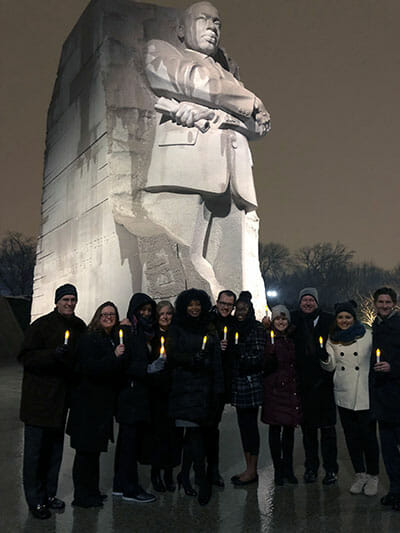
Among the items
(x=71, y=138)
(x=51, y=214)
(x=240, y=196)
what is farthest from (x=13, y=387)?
(x=240, y=196)

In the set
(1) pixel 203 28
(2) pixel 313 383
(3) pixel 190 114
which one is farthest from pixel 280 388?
(1) pixel 203 28

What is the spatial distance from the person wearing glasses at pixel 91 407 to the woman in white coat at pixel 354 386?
1659 mm

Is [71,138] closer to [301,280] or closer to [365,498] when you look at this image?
[365,498]

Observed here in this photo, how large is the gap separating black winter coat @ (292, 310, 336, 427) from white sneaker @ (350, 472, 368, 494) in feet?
1.36

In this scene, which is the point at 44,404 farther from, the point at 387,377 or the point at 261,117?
the point at 261,117

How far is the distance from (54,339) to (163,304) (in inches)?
34.6

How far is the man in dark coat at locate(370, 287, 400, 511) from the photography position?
3.81 meters

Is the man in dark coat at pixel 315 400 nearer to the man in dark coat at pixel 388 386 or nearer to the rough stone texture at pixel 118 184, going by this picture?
the man in dark coat at pixel 388 386

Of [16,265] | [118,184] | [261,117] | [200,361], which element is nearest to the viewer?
[200,361]

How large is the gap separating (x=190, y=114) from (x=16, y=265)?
1413 inches

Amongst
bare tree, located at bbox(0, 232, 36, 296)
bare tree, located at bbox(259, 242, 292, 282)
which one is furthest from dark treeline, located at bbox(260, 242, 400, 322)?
bare tree, located at bbox(0, 232, 36, 296)

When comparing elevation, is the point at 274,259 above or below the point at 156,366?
above

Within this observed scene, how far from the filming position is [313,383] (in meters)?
4.36

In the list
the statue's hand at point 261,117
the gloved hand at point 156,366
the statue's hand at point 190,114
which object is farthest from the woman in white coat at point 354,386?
the statue's hand at point 261,117
